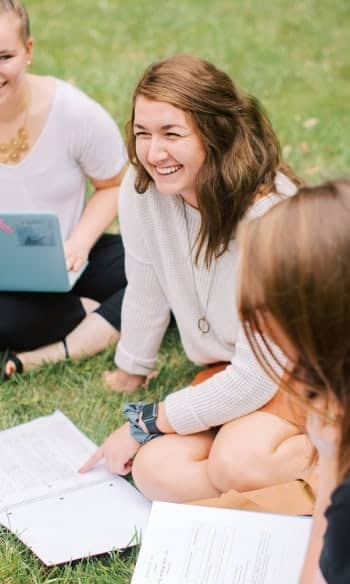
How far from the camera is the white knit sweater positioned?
2135mm

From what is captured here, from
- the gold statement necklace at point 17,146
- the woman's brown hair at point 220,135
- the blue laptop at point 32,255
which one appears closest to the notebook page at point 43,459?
the blue laptop at point 32,255

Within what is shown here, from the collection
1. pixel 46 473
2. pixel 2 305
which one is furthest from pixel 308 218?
pixel 2 305

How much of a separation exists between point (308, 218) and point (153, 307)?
3.90ft

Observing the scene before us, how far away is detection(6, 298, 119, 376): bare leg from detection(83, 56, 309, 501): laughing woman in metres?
0.51

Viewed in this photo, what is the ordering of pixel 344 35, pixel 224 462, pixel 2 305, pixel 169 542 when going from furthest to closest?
pixel 344 35
pixel 2 305
pixel 224 462
pixel 169 542

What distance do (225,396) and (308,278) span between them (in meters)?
0.87

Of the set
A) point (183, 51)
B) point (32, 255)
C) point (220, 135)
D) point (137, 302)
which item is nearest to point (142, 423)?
point (137, 302)

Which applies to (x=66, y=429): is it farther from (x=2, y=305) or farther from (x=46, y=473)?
(x=2, y=305)

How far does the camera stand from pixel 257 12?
213 inches

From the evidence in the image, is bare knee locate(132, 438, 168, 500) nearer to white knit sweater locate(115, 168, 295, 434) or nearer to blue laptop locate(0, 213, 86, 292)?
white knit sweater locate(115, 168, 295, 434)

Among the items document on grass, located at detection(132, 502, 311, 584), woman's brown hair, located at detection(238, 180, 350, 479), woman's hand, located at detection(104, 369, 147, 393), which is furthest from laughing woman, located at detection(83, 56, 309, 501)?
woman's brown hair, located at detection(238, 180, 350, 479)

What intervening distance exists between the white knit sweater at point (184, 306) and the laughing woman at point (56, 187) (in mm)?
287

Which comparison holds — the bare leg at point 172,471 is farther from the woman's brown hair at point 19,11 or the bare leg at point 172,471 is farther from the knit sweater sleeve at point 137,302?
the woman's brown hair at point 19,11

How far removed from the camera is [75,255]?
106 inches
